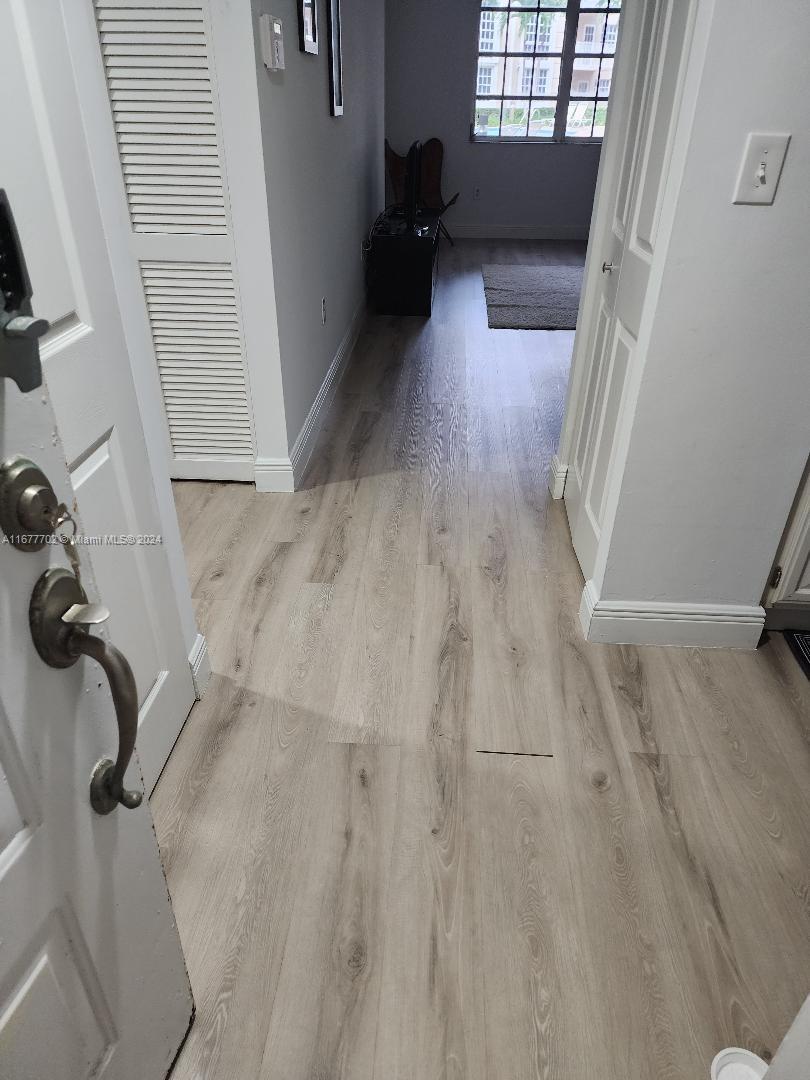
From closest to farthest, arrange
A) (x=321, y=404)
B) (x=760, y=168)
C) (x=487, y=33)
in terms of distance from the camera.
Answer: (x=760, y=168)
(x=321, y=404)
(x=487, y=33)

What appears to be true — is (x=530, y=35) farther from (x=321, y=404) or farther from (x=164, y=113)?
(x=164, y=113)

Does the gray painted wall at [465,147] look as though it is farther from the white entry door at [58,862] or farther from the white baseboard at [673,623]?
the white entry door at [58,862]

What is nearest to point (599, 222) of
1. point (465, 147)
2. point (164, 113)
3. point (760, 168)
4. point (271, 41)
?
point (760, 168)

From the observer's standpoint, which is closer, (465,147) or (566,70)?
(566,70)

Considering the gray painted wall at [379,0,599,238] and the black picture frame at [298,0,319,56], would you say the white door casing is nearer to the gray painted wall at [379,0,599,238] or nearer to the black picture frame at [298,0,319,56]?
the black picture frame at [298,0,319,56]

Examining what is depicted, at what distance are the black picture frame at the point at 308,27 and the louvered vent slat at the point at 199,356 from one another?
3.08 ft

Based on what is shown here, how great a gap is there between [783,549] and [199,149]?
203cm

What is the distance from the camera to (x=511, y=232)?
7293 mm

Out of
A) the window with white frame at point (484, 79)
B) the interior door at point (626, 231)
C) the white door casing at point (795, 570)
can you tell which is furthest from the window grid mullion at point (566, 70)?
the white door casing at point (795, 570)

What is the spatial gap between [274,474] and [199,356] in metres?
0.49

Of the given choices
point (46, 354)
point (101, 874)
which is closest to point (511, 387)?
point (46, 354)

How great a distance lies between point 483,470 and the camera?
2871mm

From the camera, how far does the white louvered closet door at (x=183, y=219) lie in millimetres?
1983

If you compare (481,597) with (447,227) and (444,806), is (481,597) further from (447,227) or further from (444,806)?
(447,227)
